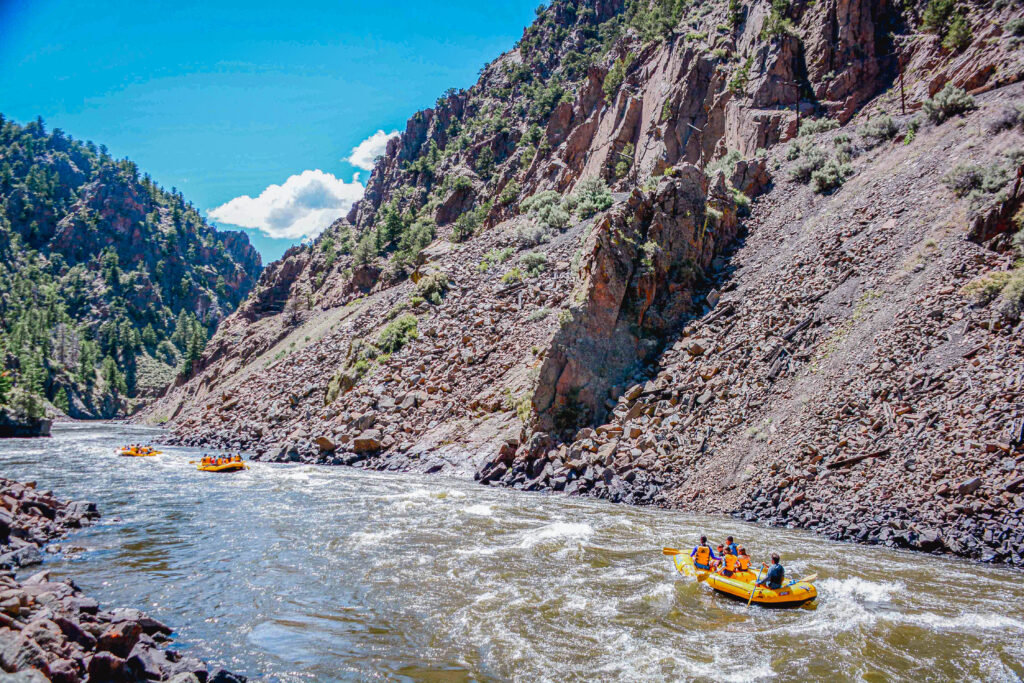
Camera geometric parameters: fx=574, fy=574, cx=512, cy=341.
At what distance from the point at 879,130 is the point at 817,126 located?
16.6 feet

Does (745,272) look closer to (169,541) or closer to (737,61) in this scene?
(737,61)

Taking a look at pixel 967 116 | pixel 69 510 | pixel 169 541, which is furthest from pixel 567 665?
pixel 967 116

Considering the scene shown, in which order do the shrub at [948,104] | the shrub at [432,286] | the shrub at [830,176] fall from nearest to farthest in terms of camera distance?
the shrub at [948,104] → the shrub at [830,176] → the shrub at [432,286]

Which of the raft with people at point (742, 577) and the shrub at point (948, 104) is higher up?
the shrub at point (948, 104)

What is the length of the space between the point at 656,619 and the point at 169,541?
1199cm

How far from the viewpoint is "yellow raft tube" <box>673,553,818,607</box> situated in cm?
1148

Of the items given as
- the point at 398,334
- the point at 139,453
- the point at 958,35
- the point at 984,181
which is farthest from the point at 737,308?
the point at 139,453

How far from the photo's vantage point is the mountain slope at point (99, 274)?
3593 inches

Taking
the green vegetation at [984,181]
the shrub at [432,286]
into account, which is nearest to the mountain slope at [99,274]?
the shrub at [432,286]

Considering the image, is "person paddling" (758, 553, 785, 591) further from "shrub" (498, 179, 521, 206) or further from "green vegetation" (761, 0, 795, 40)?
"shrub" (498, 179, 521, 206)

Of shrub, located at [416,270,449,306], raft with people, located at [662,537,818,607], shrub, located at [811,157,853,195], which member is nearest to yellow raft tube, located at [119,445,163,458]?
shrub, located at [416,270,449,306]

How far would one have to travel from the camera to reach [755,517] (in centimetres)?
1786

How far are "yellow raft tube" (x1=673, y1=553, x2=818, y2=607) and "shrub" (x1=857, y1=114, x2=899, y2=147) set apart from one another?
3007cm

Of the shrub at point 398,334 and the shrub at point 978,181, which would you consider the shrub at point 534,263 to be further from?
the shrub at point 978,181
